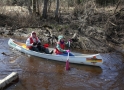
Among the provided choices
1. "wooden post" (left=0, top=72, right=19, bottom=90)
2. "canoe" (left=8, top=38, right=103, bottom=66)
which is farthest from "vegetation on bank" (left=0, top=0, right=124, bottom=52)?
"wooden post" (left=0, top=72, right=19, bottom=90)

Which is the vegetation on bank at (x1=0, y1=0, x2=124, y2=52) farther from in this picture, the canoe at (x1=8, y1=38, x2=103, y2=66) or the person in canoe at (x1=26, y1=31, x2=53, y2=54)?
the canoe at (x1=8, y1=38, x2=103, y2=66)

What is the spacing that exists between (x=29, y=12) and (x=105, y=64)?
1046cm

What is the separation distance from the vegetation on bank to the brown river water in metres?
3.04

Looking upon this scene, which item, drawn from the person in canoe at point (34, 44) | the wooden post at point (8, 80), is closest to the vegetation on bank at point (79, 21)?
the person in canoe at point (34, 44)

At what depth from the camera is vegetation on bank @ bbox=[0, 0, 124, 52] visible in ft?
48.7

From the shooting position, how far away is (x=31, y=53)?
38.2 ft

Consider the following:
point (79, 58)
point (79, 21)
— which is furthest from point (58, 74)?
point (79, 21)

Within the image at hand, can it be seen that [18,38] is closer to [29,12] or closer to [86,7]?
[29,12]

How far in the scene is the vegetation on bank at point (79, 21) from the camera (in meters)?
14.9

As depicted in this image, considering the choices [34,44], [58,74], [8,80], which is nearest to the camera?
[8,80]

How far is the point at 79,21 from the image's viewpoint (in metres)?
17.5

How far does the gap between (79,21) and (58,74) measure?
8.95m

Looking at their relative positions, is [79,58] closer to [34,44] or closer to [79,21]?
[34,44]

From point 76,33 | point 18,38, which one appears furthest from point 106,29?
point 18,38
